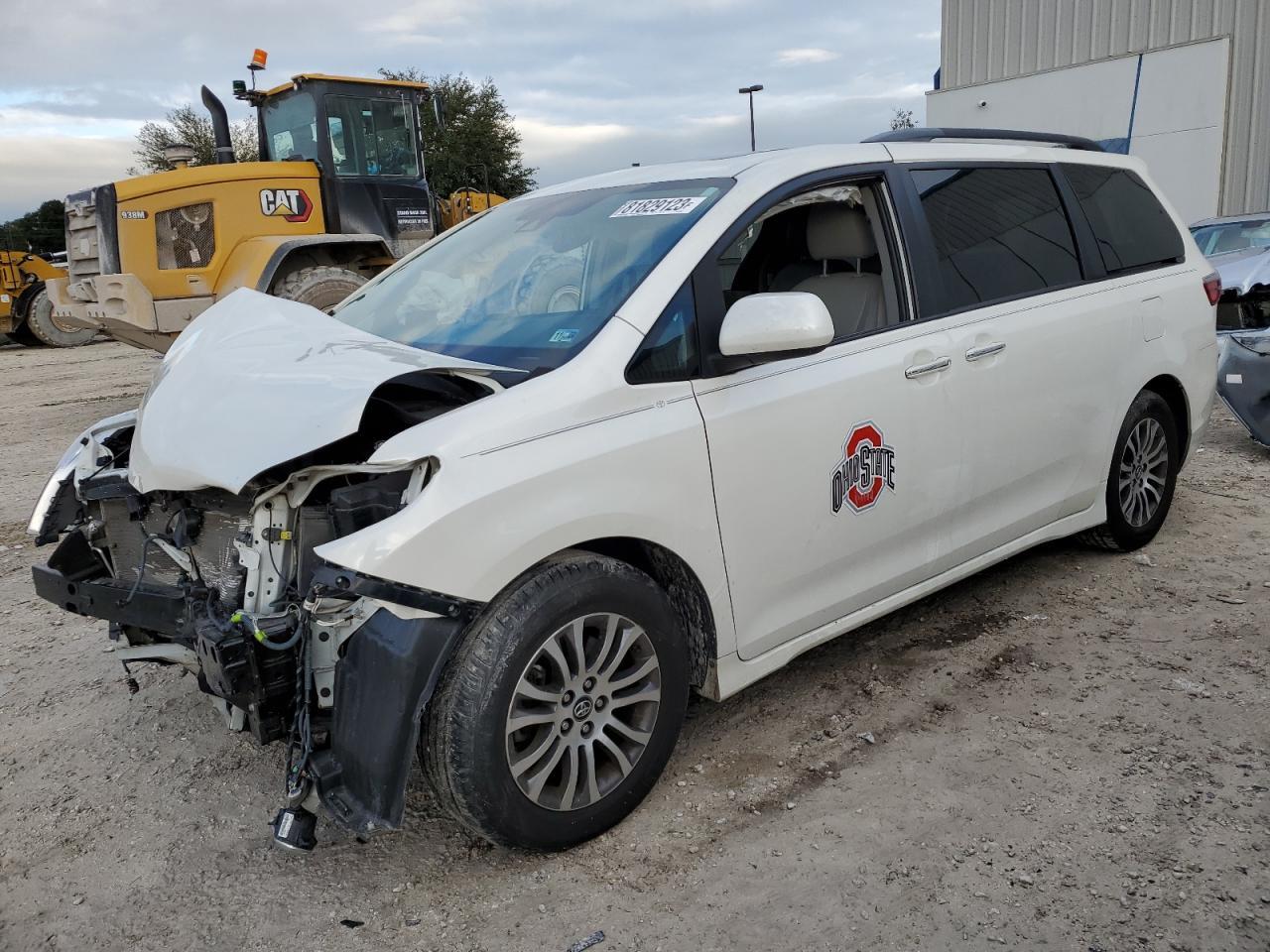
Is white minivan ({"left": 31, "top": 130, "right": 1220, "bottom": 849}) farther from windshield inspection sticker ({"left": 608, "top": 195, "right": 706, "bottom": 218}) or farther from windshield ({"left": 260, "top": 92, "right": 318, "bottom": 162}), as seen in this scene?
windshield ({"left": 260, "top": 92, "right": 318, "bottom": 162})

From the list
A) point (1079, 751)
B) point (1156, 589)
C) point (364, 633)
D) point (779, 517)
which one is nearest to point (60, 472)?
point (364, 633)

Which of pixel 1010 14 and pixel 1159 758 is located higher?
pixel 1010 14

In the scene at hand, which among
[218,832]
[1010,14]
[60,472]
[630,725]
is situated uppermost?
[1010,14]

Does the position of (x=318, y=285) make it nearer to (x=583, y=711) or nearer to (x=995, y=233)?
(x=995, y=233)

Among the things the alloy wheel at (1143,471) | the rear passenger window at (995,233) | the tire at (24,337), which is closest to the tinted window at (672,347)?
the rear passenger window at (995,233)

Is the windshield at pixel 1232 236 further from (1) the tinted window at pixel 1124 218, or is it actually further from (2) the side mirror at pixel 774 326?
(2) the side mirror at pixel 774 326

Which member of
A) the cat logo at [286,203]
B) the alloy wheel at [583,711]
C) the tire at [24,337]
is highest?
the cat logo at [286,203]

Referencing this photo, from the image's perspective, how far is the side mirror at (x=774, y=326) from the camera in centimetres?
280

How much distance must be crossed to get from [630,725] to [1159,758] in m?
1.60

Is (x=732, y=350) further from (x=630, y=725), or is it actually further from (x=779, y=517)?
(x=630, y=725)

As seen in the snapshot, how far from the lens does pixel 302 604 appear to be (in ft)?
8.20

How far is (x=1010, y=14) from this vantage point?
17.1 m

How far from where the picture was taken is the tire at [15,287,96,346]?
19.5 meters

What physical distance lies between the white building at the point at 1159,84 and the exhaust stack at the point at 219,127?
12.3 metres
